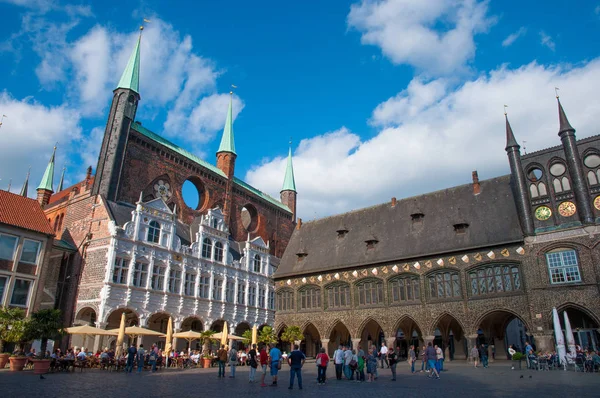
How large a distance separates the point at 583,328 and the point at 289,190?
36833mm

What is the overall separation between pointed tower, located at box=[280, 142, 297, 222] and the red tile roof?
31.8 m

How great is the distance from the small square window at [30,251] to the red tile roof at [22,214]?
0.83 metres

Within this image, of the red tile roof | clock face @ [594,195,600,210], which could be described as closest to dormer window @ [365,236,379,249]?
clock face @ [594,195,600,210]

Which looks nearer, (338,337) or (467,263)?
(467,263)

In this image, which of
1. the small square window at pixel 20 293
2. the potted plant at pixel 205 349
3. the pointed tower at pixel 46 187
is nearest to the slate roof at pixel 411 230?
the potted plant at pixel 205 349

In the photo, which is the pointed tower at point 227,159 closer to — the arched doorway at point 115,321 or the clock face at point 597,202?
the arched doorway at point 115,321

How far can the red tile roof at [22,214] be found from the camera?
26.9 meters

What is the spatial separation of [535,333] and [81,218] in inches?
1266

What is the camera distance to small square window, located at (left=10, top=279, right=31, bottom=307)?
1033 inches

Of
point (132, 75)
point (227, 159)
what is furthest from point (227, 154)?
point (132, 75)

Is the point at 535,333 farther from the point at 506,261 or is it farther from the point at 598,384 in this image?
the point at 598,384

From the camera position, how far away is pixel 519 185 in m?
30.2

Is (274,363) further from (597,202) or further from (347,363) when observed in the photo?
(597,202)

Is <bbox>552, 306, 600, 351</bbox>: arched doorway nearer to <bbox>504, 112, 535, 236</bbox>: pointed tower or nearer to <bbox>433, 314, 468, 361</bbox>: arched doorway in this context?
<bbox>504, 112, 535, 236</bbox>: pointed tower
